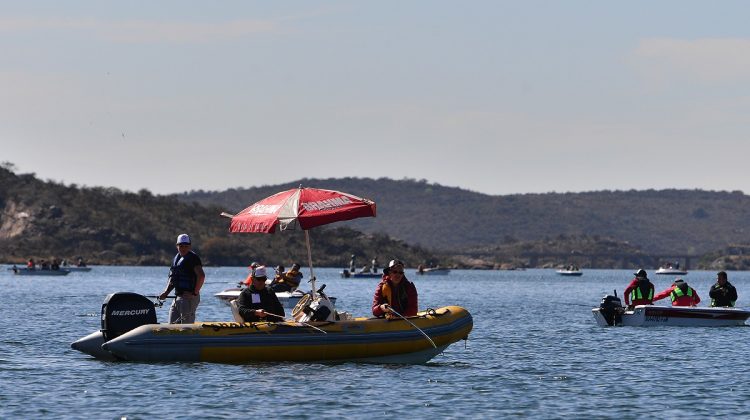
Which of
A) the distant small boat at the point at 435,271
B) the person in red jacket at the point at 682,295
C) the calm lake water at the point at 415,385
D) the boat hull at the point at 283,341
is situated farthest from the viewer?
the distant small boat at the point at 435,271

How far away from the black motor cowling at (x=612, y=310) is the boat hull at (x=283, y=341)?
46.0ft

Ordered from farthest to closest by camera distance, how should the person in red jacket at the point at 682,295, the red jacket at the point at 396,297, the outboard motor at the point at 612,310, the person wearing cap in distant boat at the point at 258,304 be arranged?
the person in red jacket at the point at 682,295
the outboard motor at the point at 612,310
the red jacket at the point at 396,297
the person wearing cap in distant boat at the point at 258,304

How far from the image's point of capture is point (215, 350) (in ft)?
88.3

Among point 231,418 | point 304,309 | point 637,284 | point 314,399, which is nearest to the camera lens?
point 231,418

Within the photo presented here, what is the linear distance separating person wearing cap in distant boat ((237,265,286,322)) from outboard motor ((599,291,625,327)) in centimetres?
1620

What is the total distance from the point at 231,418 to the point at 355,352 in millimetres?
6362

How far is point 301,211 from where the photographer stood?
27625mm

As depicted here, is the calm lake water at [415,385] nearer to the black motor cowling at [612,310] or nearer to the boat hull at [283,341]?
the boat hull at [283,341]

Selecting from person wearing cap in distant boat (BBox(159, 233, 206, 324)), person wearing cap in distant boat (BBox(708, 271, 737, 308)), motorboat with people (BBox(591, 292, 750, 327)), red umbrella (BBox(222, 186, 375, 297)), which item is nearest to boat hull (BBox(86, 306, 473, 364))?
person wearing cap in distant boat (BBox(159, 233, 206, 324))

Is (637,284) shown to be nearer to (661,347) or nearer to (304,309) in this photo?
(661,347)

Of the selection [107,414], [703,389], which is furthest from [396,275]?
[107,414]

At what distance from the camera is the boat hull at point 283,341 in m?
26.6

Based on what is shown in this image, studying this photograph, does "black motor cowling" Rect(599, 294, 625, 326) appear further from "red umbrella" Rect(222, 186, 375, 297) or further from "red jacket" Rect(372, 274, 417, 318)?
"red umbrella" Rect(222, 186, 375, 297)

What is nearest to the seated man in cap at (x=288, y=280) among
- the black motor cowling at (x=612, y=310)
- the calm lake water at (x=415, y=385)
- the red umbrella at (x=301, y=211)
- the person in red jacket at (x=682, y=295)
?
the black motor cowling at (x=612, y=310)
